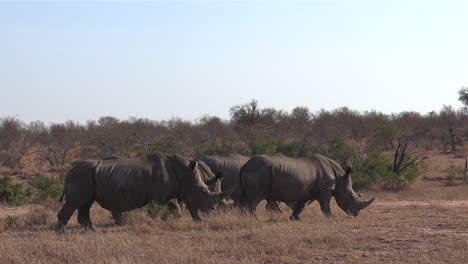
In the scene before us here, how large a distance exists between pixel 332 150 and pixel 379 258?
16751 millimetres

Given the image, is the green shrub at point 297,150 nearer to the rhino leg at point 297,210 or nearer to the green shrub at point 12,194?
the green shrub at point 12,194

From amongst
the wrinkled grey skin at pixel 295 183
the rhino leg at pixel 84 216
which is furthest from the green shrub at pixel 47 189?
the wrinkled grey skin at pixel 295 183

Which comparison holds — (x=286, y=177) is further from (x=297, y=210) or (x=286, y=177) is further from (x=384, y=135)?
(x=384, y=135)

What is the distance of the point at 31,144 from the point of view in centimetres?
4197

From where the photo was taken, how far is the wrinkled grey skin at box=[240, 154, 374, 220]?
42.5ft

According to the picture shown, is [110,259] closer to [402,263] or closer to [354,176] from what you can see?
[402,263]

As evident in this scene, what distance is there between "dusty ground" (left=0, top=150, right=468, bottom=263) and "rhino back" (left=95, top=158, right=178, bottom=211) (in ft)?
1.60

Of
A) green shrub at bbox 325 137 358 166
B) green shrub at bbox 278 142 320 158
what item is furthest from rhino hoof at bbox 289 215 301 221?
green shrub at bbox 278 142 320 158

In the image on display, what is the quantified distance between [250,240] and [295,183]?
3947 mm

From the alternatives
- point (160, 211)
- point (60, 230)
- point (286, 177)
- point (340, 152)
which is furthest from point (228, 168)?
point (340, 152)

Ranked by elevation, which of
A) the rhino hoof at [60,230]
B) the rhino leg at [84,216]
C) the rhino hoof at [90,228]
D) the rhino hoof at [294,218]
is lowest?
the rhino hoof at [294,218]

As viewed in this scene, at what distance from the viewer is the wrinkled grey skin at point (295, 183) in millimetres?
12953

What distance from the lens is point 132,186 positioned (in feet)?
38.6

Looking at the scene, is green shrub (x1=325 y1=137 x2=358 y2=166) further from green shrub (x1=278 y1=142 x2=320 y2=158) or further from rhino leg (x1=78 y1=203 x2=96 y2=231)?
rhino leg (x1=78 y1=203 x2=96 y2=231)
